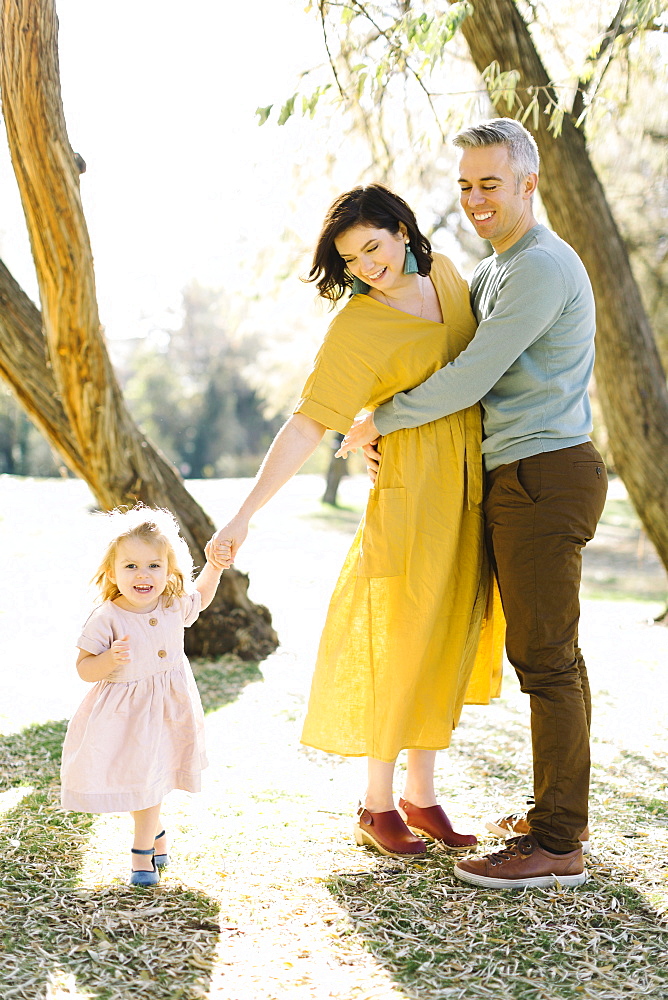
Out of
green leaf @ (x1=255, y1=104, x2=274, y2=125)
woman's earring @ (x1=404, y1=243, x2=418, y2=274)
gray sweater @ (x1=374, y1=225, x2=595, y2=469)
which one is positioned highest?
green leaf @ (x1=255, y1=104, x2=274, y2=125)

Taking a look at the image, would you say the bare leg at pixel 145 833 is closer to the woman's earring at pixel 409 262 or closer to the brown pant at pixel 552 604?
the brown pant at pixel 552 604

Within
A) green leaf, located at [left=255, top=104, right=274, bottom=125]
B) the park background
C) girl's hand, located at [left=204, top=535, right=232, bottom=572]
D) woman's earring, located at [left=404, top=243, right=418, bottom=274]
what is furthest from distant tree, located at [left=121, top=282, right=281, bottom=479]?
girl's hand, located at [left=204, top=535, right=232, bottom=572]

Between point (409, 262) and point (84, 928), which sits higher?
point (409, 262)

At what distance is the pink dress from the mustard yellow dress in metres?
0.41

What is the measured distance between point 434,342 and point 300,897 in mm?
1454

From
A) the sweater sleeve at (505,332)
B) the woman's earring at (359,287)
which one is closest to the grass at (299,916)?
the sweater sleeve at (505,332)

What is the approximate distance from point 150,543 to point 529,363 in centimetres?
104

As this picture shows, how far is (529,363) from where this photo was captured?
8.02 feet

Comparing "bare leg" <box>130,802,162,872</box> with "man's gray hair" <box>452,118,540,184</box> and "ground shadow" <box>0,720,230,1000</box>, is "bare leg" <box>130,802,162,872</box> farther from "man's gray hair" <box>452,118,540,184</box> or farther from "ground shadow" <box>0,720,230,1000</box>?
"man's gray hair" <box>452,118,540,184</box>

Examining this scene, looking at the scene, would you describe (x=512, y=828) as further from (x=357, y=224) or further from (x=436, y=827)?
(x=357, y=224)

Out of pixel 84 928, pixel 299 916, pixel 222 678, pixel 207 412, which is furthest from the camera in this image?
pixel 207 412

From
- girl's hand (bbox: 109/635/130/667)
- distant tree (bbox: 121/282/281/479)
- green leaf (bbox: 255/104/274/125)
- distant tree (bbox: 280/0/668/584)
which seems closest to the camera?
girl's hand (bbox: 109/635/130/667)

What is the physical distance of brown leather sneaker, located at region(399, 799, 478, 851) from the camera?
8.95 feet

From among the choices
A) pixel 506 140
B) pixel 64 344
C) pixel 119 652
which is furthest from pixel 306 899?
pixel 64 344
